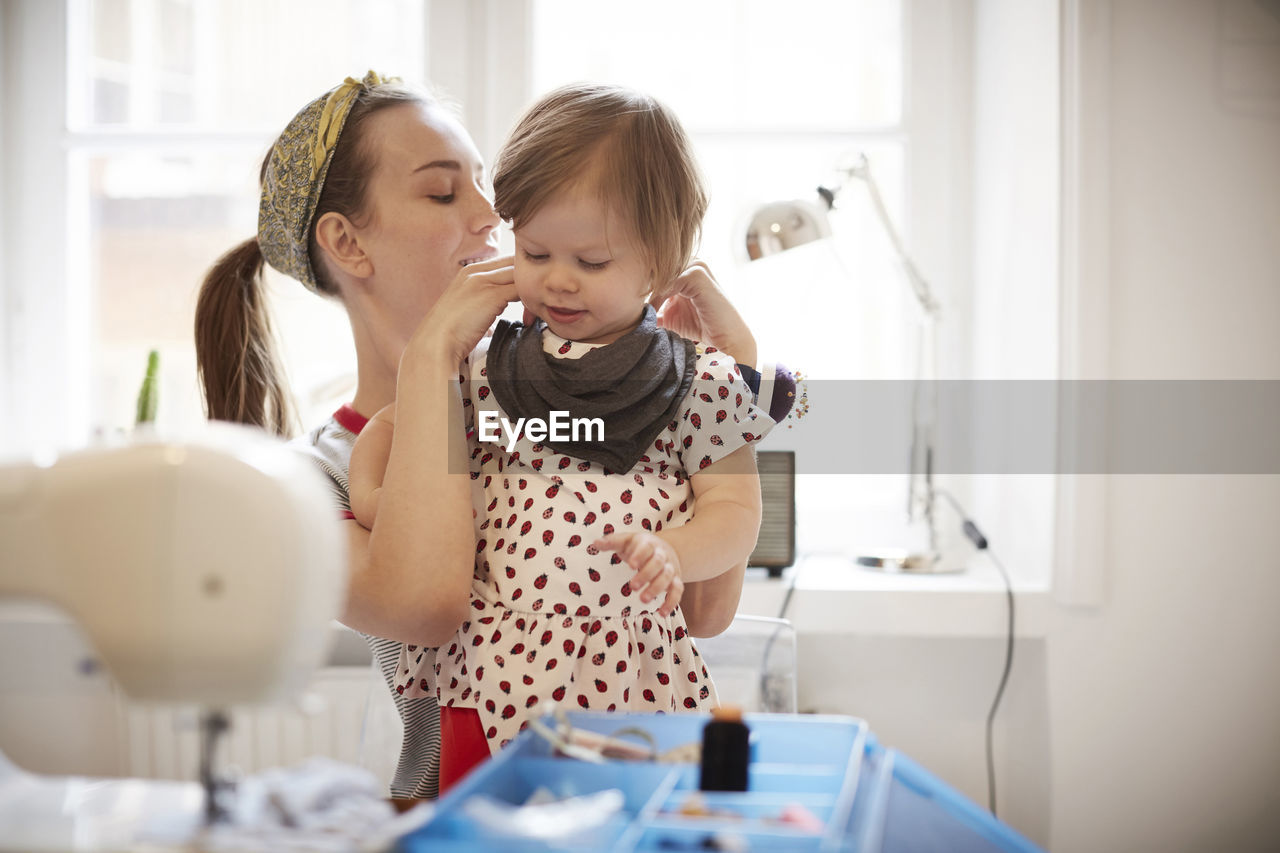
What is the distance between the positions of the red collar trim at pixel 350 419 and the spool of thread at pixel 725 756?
0.77m

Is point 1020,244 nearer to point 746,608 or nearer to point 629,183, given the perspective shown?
point 746,608

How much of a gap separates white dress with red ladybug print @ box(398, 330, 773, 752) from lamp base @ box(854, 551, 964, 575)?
47.4 inches

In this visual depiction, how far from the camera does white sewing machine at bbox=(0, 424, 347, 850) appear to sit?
0.59 meters

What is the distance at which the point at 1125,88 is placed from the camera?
188 centimetres

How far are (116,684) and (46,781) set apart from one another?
0.14 meters

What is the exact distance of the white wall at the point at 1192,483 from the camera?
6.12 feet

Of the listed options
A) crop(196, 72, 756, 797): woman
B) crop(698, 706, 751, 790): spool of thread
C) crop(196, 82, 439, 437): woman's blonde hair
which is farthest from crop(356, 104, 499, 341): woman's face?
crop(698, 706, 751, 790): spool of thread

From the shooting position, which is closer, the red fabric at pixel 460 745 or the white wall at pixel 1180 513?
the red fabric at pixel 460 745

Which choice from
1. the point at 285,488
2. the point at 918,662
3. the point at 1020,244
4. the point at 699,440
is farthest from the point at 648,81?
the point at 285,488

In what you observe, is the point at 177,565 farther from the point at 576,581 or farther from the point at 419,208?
the point at 419,208

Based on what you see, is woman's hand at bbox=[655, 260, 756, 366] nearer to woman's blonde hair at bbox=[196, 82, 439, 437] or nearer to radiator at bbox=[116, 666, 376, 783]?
woman's blonde hair at bbox=[196, 82, 439, 437]

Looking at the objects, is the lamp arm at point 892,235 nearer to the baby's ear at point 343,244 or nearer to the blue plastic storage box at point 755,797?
the baby's ear at point 343,244

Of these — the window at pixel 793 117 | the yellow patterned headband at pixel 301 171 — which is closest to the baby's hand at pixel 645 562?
the yellow patterned headband at pixel 301 171

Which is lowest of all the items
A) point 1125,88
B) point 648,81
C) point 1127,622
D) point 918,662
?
point 918,662
